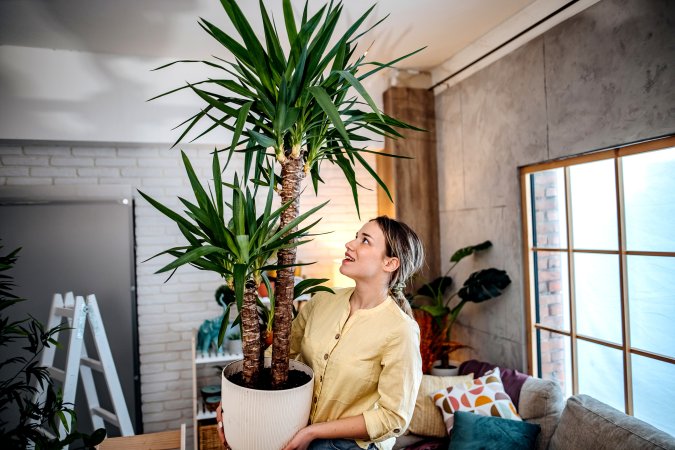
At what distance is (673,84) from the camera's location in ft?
6.49

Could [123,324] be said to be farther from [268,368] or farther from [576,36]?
[576,36]

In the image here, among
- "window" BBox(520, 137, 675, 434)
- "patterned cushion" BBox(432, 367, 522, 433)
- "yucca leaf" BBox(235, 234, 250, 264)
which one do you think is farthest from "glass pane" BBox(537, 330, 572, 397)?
"yucca leaf" BBox(235, 234, 250, 264)

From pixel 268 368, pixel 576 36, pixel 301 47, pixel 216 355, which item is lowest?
pixel 216 355

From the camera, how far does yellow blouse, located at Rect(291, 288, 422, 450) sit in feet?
4.44

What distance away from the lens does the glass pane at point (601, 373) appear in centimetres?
237

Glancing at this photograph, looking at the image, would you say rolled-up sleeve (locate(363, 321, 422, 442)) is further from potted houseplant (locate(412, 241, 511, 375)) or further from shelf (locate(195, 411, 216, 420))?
shelf (locate(195, 411, 216, 420))

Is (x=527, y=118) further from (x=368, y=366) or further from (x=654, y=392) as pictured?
(x=368, y=366)

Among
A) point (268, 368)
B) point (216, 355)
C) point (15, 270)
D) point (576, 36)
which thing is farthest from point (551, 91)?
point (15, 270)

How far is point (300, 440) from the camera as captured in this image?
3.75 ft

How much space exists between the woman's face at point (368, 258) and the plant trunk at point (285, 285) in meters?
0.37

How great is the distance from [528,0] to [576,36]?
441mm

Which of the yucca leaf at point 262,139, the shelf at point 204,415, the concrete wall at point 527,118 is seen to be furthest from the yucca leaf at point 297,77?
the shelf at point 204,415

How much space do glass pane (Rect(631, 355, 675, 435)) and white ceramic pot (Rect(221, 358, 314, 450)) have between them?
189 centimetres

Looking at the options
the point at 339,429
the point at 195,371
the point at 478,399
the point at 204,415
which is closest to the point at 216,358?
the point at 195,371
